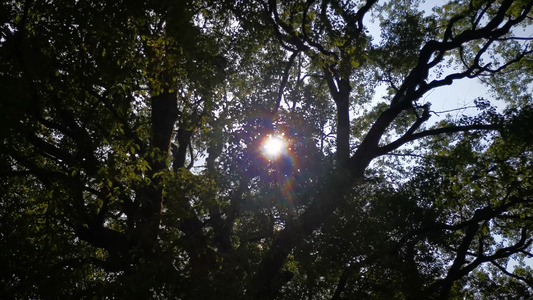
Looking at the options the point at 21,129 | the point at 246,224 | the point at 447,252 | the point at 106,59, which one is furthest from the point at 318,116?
the point at 21,129

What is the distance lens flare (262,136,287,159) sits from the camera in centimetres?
755

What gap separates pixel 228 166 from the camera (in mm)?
8180

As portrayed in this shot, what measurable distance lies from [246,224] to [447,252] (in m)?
7.14

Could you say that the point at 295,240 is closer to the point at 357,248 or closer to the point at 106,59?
the point at 357,248

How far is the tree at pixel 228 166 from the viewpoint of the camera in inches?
223

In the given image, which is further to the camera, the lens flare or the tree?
the lens flare

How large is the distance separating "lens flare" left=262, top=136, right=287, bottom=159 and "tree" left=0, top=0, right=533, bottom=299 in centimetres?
10

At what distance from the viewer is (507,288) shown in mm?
13031

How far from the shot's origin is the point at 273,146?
25.1 ft

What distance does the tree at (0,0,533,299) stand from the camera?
566 centimetres

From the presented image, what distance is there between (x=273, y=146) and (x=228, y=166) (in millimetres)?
1151

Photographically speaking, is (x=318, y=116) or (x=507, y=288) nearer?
(x=318, y=116)

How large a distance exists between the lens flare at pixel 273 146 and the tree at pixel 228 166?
0.32 feet

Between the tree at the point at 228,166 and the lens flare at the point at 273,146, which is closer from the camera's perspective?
the tree at the point at 228,166
